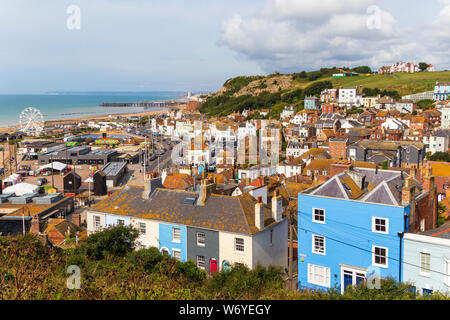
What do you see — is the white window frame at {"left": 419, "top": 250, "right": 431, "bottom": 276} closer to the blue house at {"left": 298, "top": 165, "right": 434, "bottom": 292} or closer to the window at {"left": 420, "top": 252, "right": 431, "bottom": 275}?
the window at {"left": 420, "top": 252, "right": 431, "bottom": 275}

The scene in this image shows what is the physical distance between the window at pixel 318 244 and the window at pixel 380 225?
2410mm

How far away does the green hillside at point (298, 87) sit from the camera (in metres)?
131

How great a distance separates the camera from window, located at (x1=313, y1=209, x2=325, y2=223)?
18891mm

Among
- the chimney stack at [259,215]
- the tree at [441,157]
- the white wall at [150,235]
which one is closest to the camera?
the chimney stack at [259,215]

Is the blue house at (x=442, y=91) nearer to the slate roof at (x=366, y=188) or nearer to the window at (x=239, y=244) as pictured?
the slate roof at (x=366, y=188)

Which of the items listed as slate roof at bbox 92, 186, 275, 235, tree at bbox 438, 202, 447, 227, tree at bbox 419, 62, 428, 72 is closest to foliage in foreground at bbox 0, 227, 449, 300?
slate roof at bbox 92, 186, 275, 235

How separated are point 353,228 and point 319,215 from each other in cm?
166

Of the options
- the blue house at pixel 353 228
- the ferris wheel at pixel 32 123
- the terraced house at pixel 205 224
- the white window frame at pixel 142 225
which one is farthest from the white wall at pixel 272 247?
the ferris wheel at pixel 32 123

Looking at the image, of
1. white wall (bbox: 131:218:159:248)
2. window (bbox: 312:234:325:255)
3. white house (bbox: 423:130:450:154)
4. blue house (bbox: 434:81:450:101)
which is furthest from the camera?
blue house (bbox: 434:81:450:101)

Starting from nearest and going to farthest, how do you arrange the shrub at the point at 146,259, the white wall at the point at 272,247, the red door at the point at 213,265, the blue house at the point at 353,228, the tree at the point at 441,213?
the shrub at the point at 146,259, the blue house at the point at 353,228, the white wall at the point at 272,247, the red door at the point at 213,265, the tree at the point at 441,213

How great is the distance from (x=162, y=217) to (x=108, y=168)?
1681 inches

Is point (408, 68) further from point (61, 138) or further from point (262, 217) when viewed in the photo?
point (262, 217)

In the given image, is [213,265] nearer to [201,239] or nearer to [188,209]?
[201,239]

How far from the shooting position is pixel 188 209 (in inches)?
893
